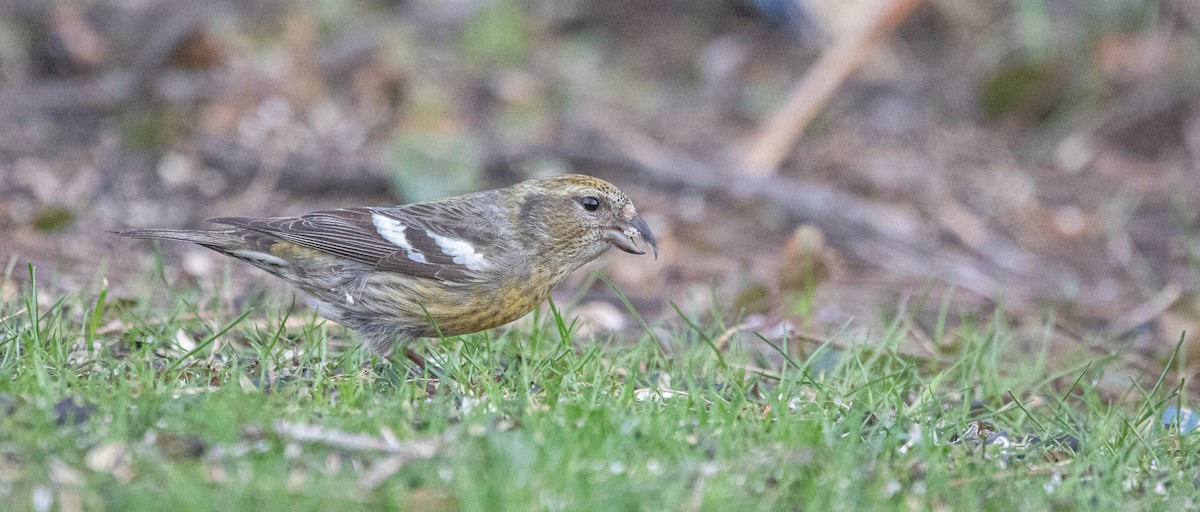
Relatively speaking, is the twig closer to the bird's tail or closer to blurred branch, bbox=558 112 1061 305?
the bird's tail

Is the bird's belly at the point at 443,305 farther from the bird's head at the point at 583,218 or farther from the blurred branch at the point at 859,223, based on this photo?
the blurred branch at the point at 859,223

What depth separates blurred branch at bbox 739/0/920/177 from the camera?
886 cm

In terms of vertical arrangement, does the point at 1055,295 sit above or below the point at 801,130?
below

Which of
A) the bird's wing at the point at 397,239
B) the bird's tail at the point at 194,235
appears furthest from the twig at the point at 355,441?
the bird's tail at the point at 194,235

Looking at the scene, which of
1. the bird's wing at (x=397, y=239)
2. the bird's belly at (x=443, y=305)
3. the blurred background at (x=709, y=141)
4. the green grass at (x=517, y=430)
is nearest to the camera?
the green grass at (x=517, y=430)

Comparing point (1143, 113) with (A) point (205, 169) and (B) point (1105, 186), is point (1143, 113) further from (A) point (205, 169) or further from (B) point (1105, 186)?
(A) point (205, 169)

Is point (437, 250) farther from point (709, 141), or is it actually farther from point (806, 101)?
point (709, 141)

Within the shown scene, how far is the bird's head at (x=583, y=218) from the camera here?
5176 millimetres

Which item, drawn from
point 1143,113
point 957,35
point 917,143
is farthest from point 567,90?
point 1143,113

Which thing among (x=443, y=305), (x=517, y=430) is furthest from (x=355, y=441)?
(x=443, y=305)

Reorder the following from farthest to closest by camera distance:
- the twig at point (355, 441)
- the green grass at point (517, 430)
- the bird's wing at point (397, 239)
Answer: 1. the bird's wing at point (397, 239)
2. the twig at point (355, 441)
3. the green grass at point (517, 430)

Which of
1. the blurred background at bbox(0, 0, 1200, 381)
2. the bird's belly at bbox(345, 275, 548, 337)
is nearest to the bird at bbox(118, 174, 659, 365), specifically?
the bird's belly at bbox(345, 275, 548, 337)

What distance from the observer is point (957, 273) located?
25.9ft

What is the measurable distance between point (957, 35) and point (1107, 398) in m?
6.77
